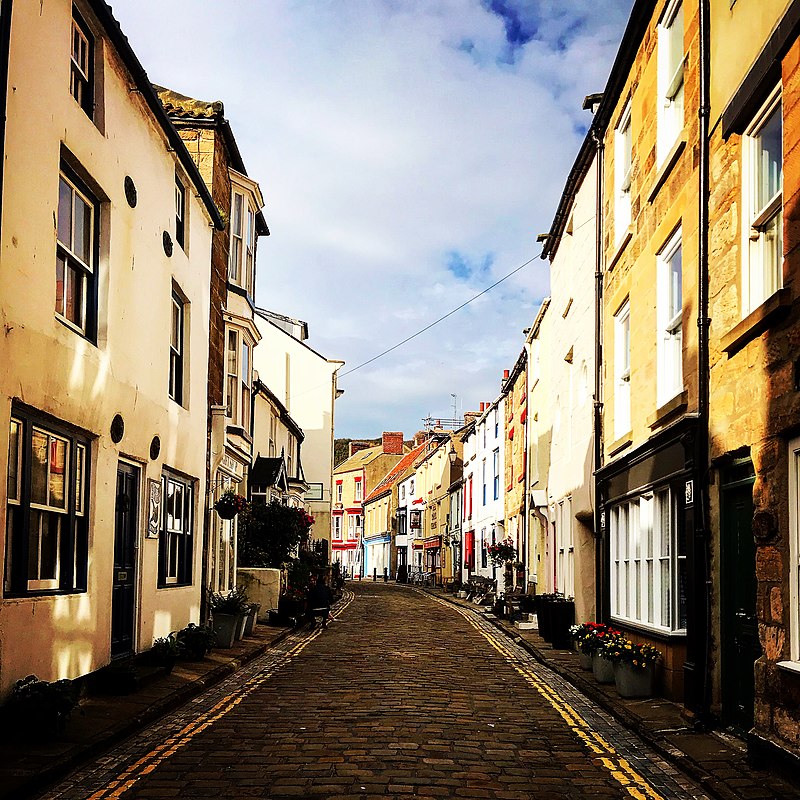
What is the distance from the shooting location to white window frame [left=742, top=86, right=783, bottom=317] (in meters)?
9.09

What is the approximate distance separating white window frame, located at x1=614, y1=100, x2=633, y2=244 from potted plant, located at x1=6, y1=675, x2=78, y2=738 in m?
10.4

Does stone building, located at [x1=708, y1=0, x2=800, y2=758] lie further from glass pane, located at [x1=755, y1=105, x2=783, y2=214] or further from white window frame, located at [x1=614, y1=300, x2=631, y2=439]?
white window frame, located at [x1=614, y1=300, x2=631, y2=439]

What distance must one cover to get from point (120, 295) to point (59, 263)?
196 centimetres

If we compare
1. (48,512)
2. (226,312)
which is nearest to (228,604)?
(226,312)

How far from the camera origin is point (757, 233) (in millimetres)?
9398

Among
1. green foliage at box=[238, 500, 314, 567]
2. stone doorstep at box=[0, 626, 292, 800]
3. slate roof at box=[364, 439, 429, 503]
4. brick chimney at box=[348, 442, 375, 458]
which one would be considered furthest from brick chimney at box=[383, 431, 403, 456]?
stone doorstep at box=[0, 626, 292, 800]

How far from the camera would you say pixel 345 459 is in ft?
339

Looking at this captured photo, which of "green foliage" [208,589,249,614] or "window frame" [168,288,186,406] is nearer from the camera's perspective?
"window frame" [168,288,186,406]

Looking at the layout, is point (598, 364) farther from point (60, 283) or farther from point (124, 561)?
point (60, 283)

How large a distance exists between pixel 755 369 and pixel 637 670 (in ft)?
15.5

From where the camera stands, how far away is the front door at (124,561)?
43.3 feet

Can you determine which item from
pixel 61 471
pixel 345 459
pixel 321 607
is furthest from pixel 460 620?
pixel 345 459

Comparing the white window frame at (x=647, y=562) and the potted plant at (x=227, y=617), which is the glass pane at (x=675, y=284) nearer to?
the white window frame at (x=647, y=562)

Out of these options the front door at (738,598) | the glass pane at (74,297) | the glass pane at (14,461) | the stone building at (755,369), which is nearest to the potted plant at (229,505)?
the glass pane at (74,297)
